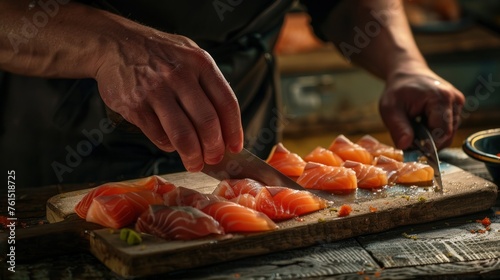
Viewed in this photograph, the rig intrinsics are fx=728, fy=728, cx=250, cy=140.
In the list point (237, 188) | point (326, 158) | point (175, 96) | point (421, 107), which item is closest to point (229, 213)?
point (237, 188)

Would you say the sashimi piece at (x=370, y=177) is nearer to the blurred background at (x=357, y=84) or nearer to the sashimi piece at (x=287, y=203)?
the sashimi piece at (x=287, y=203)

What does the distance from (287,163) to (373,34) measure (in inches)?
42.0

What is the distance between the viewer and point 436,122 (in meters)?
3.03

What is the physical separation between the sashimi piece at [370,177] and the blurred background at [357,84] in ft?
7.77

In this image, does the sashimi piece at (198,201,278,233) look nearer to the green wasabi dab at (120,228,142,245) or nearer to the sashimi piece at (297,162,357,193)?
the green wasabi dab at (120,228,142,245)

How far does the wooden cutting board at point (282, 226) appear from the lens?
6.49ft

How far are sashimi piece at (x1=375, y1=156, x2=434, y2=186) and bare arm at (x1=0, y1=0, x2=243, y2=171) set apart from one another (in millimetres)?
692

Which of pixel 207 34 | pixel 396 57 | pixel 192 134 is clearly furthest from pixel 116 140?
pixel 396 57

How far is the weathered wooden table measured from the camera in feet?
6.52

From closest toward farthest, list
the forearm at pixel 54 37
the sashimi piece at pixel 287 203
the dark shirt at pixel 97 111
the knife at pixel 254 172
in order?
the sashimi piece at pixel 287 203 → the forearm at pixel 54 37 → the knife at pixel 254 172 → the dark shirt at pixel 97 111

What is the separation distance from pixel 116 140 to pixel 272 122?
821 millimetres

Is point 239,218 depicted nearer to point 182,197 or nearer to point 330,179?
point 182,197

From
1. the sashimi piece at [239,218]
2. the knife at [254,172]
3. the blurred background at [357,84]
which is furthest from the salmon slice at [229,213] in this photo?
the blurred background at [357,84]

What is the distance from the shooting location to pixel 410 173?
8.51 feet
